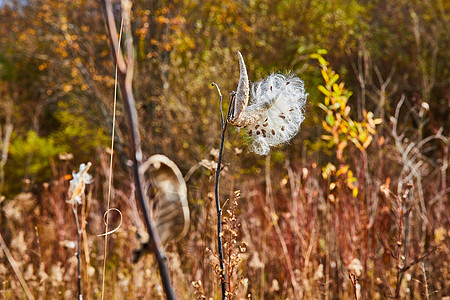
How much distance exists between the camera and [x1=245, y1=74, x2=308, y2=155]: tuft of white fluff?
0.81 metres

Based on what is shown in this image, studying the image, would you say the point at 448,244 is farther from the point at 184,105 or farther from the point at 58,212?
the point at 184,105

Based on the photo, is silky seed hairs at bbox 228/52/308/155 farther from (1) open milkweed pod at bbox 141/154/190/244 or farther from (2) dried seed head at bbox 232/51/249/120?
(1) open milkweed pod at bbox 141/154/190/244

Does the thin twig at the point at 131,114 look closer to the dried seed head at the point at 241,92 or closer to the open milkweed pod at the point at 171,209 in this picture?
the open milkweed pod at the point at 171,209

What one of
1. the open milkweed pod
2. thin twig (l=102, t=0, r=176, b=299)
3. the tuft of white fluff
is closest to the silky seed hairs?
the tuft of white fluff

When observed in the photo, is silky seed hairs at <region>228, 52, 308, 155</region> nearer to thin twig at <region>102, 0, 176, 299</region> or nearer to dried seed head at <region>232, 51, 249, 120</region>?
dried seed head at <region>232, 51, 249, 120</region>

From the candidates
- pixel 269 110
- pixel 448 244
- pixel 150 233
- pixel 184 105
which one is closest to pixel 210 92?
pixel 184 105

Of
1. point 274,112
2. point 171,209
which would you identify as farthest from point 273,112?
point 171,209

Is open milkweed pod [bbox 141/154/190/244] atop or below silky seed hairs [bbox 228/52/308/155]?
below

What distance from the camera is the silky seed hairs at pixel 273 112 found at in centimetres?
81

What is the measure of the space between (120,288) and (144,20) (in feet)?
12.5

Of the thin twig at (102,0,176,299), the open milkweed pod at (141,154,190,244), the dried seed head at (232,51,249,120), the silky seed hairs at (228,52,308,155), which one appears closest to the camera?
the thin twig at (102,0,176,299)

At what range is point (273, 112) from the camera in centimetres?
83

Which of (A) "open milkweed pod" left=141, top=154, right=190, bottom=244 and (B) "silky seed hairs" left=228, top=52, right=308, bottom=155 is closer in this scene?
(A) "open milkweed pod" left=141, top=154, right=190, bottom=244

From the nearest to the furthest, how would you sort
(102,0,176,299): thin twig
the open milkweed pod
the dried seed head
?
(102,0,176,299): thin twig < the open milkweed pod < the dried seed head
